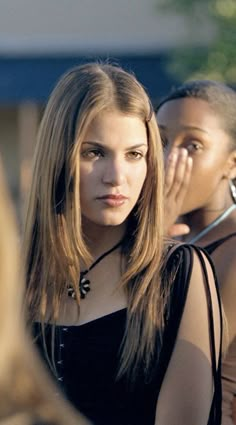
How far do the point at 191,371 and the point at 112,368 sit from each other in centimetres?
18

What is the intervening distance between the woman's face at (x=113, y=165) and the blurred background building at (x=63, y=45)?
1436cm

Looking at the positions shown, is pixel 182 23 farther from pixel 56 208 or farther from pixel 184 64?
pixel 56 208

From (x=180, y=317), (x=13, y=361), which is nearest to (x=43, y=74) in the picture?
(x=180, y=317)

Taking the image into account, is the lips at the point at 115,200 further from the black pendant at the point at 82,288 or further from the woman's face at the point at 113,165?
the black pendant at the point at 82,288

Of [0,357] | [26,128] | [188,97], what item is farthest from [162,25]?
[0,357]

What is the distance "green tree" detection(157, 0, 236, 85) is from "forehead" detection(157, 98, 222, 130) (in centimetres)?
1132

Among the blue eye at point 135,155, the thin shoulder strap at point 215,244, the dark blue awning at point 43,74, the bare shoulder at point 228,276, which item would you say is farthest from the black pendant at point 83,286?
the dark blue awning at point 43,74

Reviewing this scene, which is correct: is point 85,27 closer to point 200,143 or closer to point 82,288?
point 200,143

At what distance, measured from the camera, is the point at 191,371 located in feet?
9.12

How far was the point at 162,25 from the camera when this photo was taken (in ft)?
63.4

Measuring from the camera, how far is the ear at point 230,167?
12.2ft

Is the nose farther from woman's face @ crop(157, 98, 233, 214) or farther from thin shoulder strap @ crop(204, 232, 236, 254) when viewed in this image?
woman's face @ crop(157, 98, 233, 214)

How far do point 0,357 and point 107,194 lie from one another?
4.97ft

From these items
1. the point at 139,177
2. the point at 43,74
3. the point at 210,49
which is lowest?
the point at 139,177
